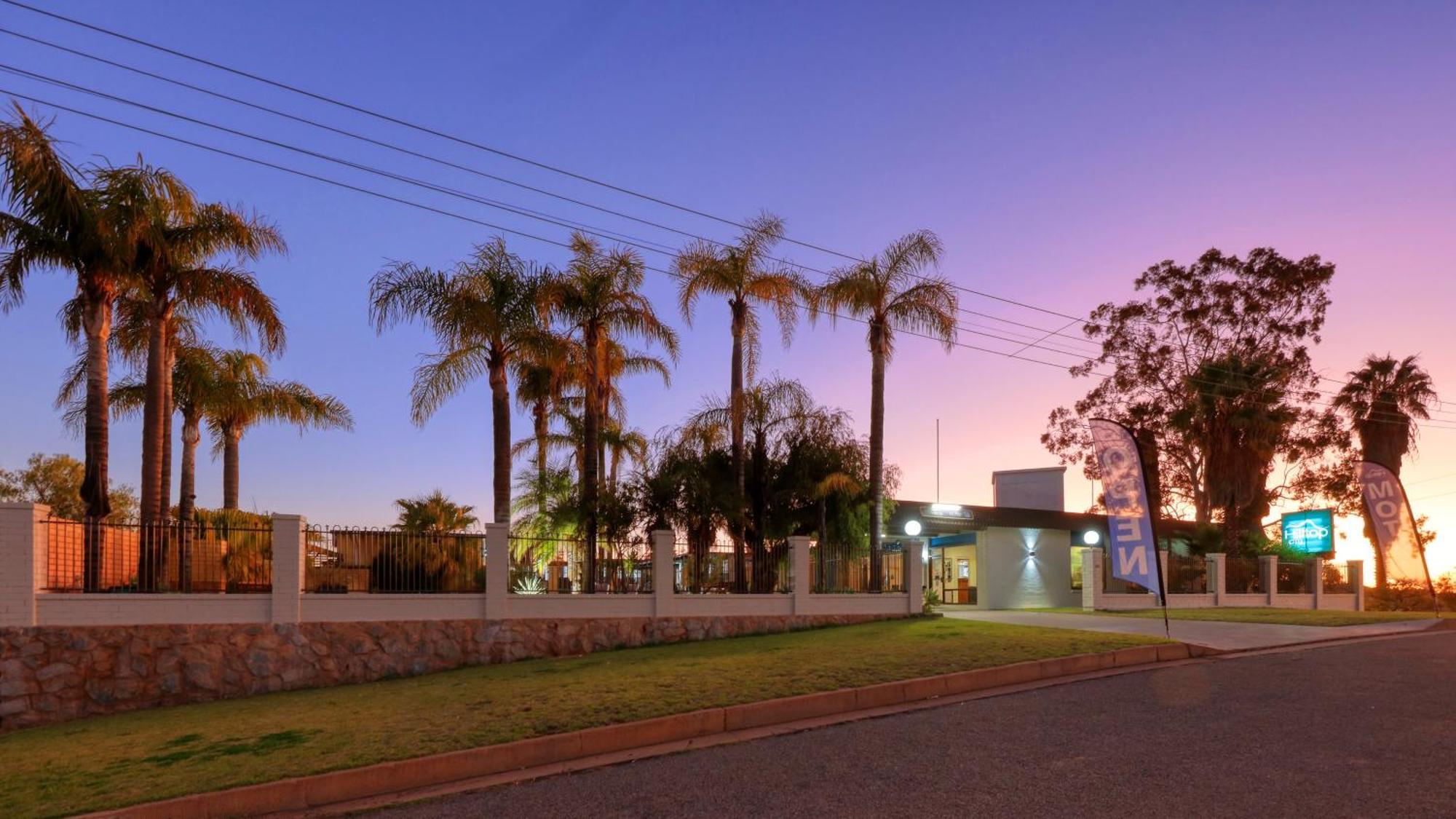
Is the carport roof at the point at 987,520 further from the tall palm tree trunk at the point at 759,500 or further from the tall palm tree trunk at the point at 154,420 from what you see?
the tall palm tree trunk at the point at 154,420

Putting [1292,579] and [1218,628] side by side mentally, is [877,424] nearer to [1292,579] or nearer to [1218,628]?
[1218,628]

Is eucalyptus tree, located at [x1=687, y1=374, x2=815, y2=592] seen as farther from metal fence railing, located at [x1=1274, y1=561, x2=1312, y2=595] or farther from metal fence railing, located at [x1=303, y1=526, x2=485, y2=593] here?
metal fence railing, located at [x1=1274, y1=561, x2=1312, y2=595]

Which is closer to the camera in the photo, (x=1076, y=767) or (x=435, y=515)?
(x=1076, y=767)

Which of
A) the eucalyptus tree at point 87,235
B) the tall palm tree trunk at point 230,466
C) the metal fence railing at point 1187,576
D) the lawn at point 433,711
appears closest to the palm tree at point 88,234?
the eucalyptus tree at point 87,235

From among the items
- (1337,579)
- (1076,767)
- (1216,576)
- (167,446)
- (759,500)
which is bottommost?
(1337,579)

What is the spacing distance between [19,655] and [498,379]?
9548mm

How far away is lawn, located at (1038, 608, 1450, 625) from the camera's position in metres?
24.4

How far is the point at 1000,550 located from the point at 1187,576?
5.75 meters

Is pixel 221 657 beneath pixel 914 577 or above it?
beneath

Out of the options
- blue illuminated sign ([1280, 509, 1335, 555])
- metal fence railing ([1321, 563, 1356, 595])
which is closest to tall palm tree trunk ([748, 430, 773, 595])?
metal fence railing ([1321, 563, 1356, 595])

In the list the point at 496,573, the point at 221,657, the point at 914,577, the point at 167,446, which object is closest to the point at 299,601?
the point at 221,657

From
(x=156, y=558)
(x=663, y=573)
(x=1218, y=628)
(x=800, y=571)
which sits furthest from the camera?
(x=1218, y=628)

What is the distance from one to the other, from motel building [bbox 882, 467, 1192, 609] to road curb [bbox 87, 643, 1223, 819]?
1822cm

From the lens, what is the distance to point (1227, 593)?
3225 cm
